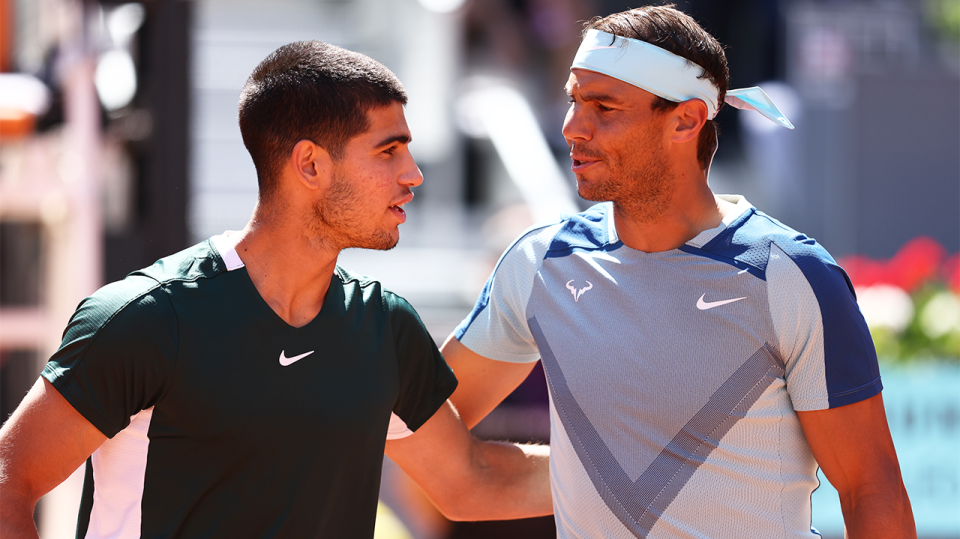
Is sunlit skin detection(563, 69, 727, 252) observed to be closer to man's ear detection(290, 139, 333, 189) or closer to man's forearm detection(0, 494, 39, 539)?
man's ear detection(290, 139, 333, 189)

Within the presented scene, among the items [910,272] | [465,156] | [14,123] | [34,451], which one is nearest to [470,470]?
[34,451]

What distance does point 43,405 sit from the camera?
6.79 feet

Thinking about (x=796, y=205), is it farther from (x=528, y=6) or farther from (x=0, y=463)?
(x=0, y=463)

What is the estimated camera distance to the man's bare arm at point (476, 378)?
9.54 ft

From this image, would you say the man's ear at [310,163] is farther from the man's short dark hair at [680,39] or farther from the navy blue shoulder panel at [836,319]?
the navy blue shoulder panel at [836,319]

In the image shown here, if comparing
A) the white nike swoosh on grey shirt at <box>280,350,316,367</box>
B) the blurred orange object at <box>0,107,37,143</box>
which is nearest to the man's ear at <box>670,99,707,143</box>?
the white nike swoosh on grey shirt at <box>280,350,316,367</box>

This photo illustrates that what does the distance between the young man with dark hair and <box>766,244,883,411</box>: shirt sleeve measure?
2.99 ft

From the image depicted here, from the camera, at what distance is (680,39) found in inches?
108

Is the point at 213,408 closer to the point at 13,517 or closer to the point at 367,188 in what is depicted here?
the point at 13,517

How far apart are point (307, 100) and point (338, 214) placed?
0.95 feet

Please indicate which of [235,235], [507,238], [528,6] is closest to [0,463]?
[235,235]

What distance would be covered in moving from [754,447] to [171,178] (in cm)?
302

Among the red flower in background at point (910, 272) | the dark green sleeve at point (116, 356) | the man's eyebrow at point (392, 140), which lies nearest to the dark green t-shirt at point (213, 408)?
the dark green sleeve at point (116, 356)

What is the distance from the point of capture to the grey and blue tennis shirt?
2381 mm
